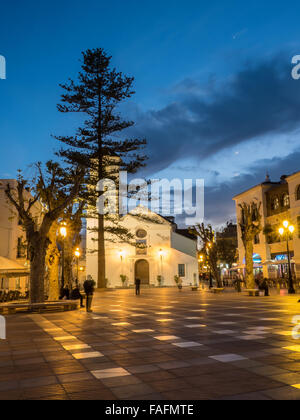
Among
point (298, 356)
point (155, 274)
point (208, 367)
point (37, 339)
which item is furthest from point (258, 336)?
point (155, 274)

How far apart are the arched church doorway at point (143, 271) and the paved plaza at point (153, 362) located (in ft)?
118

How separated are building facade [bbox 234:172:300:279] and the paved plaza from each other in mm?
28450

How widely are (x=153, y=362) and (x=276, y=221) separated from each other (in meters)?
38.3

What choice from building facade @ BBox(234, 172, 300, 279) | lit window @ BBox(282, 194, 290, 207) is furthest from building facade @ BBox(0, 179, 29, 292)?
lit window @ BBox(282, 194, 290, 207)

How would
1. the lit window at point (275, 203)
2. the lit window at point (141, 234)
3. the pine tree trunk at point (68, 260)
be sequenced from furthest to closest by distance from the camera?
the lit window at point (141, 234), the lit window at point (275, 203), the pine tree trunk at point (68, 260)

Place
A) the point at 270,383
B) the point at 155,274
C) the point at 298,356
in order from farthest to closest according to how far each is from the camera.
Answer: the point at 155,274 → the point at 298,356 → the point at 270,383

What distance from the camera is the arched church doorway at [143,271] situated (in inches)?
1845

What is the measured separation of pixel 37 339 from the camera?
29.9 feet

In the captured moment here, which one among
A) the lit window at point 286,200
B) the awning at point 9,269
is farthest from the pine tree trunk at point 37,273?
the lit window at point 286,200

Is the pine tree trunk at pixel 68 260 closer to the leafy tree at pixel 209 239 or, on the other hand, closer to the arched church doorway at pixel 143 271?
the leafy tree at pixel 209 239

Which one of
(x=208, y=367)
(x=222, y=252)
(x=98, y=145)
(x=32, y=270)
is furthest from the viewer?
(x=222, y=252)

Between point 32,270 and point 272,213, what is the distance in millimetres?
33019
